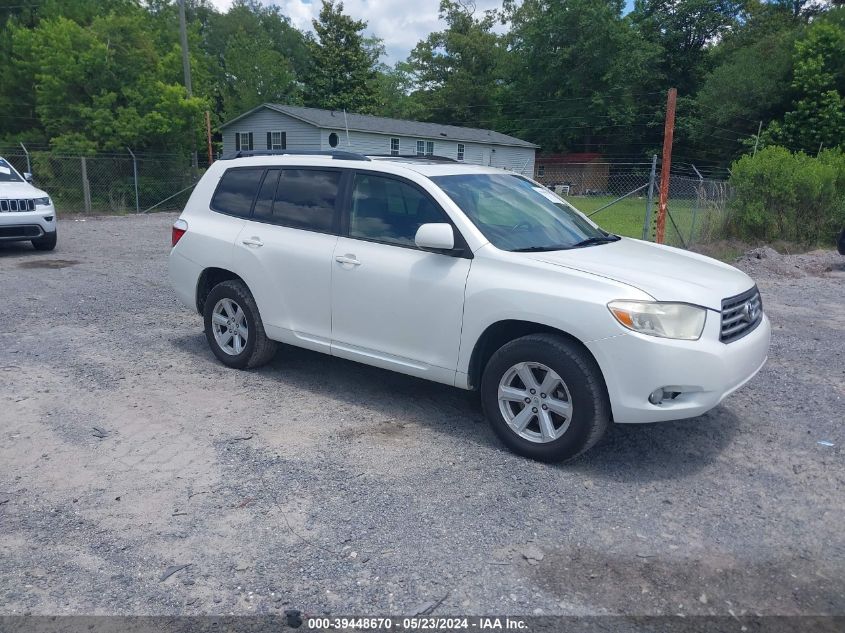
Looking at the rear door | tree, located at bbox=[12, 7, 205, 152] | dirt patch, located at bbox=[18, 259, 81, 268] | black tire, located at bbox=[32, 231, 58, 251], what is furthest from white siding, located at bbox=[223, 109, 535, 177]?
the rear door

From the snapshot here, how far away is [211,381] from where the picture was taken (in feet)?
19.2

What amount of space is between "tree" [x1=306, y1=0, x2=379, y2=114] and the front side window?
488 inches

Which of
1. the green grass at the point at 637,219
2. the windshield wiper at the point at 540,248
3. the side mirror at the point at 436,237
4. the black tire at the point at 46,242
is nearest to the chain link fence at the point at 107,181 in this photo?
the black tire at the point at 46,242

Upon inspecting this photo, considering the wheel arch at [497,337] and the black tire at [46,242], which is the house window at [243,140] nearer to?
the black tire at [46,242]

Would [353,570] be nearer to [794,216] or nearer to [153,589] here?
[153,589]

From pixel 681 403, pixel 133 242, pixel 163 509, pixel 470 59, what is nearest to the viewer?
pixel 163 509

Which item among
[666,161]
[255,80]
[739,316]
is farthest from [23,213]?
[255,80]

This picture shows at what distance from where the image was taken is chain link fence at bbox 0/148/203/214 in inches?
885

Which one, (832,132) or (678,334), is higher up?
(832,132)

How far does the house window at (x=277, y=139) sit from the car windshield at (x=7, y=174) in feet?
78.7

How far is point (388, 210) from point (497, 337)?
1299 millimetres

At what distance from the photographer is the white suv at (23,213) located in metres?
11.7

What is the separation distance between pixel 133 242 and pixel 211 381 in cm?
1088

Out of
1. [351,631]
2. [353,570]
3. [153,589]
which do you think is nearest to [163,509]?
[153,589]
